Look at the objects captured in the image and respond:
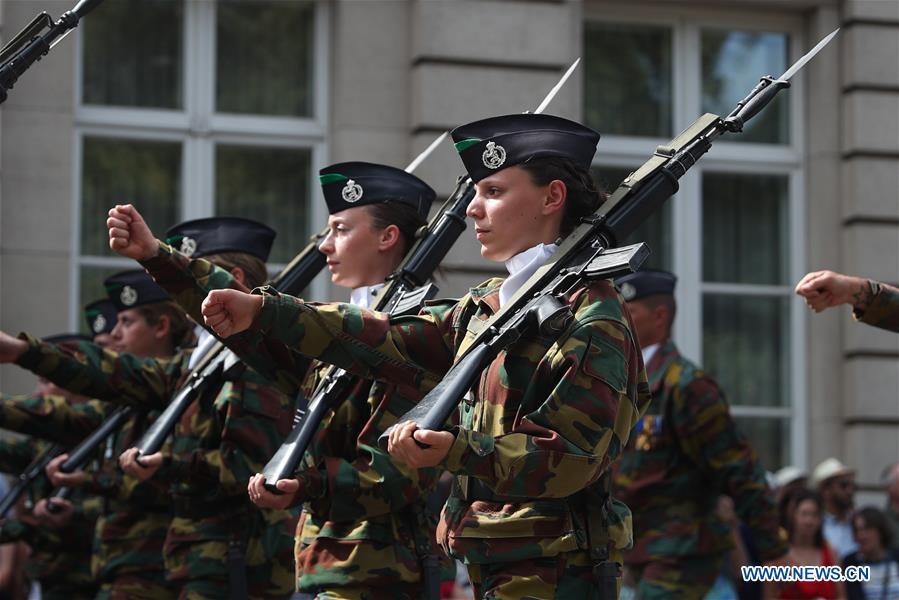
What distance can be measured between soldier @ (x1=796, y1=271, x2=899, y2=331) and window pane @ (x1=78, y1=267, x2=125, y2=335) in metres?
6.29

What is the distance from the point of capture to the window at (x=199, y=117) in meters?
11.2

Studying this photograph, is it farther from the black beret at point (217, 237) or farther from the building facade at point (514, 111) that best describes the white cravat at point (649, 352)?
the building facade at point (514, 111)

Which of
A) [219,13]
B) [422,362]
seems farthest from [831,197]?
[422,362]

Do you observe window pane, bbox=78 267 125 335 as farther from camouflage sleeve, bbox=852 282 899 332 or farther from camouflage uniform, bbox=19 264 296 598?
camouflage sleeve, bbox=852 282 899 332

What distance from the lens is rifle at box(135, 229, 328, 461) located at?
6.85 meters

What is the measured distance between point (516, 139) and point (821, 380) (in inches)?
291

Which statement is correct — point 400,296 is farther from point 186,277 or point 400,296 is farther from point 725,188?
point 725,188

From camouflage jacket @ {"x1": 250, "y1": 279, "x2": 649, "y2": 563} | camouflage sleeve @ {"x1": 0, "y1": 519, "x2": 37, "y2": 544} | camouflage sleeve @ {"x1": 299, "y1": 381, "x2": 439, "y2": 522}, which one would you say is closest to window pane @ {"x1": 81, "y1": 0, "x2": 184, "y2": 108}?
camouflage sleeve @ {"x1": 0, "y1": 519, "x2": 37, "y2": 544}

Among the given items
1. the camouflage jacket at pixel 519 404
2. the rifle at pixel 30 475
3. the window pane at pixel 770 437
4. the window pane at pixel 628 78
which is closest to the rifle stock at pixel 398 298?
the camouflage jacket at pixel 519 404

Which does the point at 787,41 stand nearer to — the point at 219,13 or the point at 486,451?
the point at 219,13

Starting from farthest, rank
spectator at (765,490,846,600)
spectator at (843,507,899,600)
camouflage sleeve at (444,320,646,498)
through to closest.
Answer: spectator at (765,490,846,600) < spectator at (843,507,899,600) < camouflage sleeve at (444,320,646,498)

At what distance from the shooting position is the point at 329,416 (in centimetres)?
604

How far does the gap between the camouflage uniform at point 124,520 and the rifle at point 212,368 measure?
37cm

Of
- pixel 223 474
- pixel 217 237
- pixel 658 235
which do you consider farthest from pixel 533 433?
pixel 658 235
